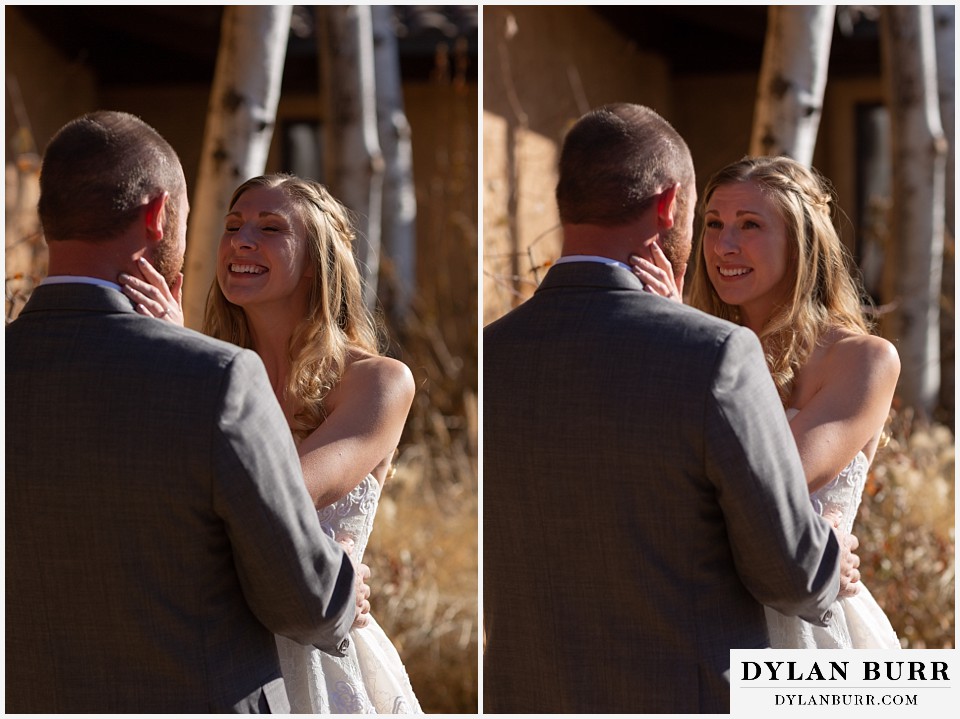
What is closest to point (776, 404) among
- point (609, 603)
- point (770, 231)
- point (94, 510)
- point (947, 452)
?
point (609, 603)

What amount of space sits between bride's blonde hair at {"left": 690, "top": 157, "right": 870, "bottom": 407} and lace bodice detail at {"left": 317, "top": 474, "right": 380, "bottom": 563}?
97 cm

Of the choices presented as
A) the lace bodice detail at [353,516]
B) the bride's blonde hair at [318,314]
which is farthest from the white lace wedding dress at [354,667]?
the bride's blonde hair at [318,314]

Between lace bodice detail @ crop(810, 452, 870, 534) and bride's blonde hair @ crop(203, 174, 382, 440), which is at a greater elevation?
bride's blonde hair @ crop(203, 174, 382, 440)

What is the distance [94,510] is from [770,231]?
165 centimetres

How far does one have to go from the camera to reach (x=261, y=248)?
8.67 ft

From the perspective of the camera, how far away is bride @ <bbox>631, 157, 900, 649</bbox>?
2549 millimetres

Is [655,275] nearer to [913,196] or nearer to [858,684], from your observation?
[858,684]

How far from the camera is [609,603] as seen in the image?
2.11 metres

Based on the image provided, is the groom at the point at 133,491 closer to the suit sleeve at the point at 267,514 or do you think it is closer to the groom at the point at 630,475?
the suit sleeve at the point at 267,514

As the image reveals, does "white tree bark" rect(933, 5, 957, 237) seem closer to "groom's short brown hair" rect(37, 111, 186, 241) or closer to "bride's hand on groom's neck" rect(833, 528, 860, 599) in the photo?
"bride's hand on groom's neck" rect(833, 528, 860, 599)

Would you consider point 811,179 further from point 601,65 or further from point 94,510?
point 601,65

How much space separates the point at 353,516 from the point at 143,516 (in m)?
0.73

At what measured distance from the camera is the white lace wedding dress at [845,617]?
2549 mm

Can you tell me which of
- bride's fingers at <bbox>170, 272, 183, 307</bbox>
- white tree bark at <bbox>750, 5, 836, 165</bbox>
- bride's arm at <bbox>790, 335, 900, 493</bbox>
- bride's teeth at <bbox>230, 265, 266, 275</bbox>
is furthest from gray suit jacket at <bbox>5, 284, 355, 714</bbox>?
white tree bark at <bbox>750, 5, 836, 165</bbox>
